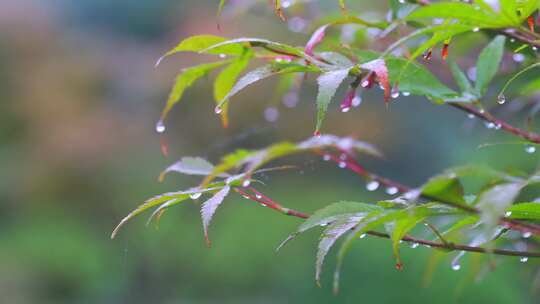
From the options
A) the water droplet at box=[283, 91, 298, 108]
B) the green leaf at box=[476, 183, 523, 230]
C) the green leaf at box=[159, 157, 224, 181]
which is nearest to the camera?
the green leaf at box=[476, 183, 523, 230]

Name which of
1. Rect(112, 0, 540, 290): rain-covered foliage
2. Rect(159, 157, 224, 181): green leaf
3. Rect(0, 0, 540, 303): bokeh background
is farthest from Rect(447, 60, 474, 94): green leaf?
Rect(0, 0, 540, 303): bokeh background

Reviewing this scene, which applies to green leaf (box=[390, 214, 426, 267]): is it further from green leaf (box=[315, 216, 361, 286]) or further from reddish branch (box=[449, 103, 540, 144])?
reddish branch (box=[449, 103, 540, 144])

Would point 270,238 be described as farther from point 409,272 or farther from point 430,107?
point 430,107

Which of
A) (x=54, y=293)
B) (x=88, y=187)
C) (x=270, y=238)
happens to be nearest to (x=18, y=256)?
(x=54, y=293)

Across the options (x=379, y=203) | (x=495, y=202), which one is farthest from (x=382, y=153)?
(x=495, y=202)

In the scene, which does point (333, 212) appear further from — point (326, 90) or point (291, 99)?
point (291, 99)
